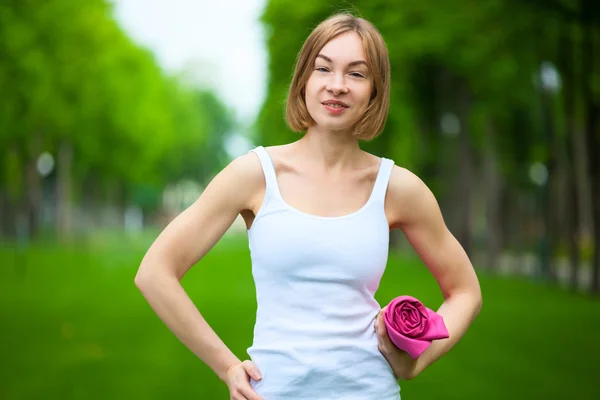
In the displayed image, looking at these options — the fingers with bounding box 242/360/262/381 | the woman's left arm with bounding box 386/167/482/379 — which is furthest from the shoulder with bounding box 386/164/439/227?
the fingers with bounding box 242/360/262/381

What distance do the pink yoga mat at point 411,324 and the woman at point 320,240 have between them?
0.24ft

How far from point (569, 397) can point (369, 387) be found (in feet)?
25.2

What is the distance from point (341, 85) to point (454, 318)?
0.82 metres

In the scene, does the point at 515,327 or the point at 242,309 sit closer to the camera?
the point at 515,327

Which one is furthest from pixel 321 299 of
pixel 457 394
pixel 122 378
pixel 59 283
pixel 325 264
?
pixel 59 283

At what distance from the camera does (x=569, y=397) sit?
10.2 m

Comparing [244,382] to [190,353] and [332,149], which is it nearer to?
[332,149]

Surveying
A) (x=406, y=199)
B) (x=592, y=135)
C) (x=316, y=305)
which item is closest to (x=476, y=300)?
(x=406, y=199)

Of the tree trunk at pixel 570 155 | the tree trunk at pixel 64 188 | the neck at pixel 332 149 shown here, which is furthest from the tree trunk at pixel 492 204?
the neck at pixel 332 149

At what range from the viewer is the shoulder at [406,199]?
126 inches

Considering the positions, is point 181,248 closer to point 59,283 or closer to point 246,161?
point 246,161

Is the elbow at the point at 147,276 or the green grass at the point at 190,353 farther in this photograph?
the green grass at the point at 190,353

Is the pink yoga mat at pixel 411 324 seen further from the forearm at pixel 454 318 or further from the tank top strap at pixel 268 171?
the tank top strap at pixel 268 171

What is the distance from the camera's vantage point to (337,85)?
10.3 feet
